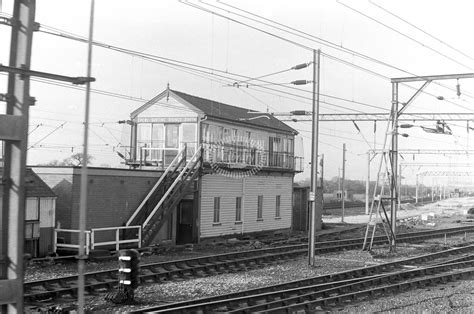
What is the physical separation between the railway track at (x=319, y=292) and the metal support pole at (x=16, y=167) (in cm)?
685

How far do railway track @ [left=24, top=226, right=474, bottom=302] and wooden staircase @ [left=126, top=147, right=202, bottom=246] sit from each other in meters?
3.92

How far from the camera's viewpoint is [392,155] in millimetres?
24109

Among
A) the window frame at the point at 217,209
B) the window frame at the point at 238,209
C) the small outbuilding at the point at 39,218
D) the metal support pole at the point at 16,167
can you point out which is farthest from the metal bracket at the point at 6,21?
the window frame at the point at 238,209

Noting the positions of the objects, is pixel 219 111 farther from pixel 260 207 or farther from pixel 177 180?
pixel 177 180

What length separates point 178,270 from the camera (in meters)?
16.5

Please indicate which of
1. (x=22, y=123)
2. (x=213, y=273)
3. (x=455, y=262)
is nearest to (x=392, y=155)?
(x=455, y=262)

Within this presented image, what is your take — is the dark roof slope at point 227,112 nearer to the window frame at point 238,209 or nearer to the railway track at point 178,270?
the window frame at point 238,209

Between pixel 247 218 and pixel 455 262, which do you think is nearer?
pixel 455 262

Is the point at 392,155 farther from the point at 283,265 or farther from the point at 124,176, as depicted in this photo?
the point at 124,176

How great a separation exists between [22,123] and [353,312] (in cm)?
970

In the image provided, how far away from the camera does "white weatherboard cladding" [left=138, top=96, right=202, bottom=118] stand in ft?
88.2

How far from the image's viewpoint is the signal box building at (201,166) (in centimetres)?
2461

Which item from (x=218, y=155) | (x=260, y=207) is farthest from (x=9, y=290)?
(x=260, y=207)

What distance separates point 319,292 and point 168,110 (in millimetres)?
16124
